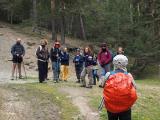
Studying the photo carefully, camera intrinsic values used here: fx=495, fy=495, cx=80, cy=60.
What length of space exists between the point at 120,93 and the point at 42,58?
41.2 ft

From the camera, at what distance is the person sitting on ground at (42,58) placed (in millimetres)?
21672

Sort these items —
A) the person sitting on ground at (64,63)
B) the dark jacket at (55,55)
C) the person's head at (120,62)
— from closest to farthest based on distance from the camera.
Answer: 1. the person's head at (120,62)
2. the dark jacket at (55,55)
3. the person sitting on ground at (64,63)

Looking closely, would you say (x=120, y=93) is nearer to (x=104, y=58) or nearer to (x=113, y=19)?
(x=104, y=58)

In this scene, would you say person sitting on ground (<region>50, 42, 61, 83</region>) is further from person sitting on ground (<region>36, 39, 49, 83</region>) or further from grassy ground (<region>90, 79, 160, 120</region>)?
grassy ground (<region>90, 79, 160, 120</region>)

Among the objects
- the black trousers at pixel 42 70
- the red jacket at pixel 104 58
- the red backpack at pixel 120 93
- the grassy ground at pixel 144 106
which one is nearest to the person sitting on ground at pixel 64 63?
the black trousers at pixel 42 70

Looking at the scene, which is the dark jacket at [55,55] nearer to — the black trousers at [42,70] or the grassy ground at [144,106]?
the black trousers at [42,70]

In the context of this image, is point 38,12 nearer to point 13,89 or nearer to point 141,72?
point 141,72

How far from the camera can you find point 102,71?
819 inches

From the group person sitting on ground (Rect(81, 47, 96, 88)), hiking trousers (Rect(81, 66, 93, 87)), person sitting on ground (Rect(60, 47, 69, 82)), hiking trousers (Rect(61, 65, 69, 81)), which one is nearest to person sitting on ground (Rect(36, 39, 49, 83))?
person sitting on ground (Rect(60, 47, 69, 82))

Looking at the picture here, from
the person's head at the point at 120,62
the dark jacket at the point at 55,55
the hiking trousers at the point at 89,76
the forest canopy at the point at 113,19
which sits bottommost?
the hiking trousers at the point at 89,76

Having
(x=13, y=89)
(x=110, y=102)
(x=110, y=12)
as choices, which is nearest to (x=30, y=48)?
(x=110, y=12)

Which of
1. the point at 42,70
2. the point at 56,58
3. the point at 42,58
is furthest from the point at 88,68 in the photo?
the point at 56,58

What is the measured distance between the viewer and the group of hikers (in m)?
9.43

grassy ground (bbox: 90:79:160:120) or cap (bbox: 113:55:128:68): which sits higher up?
cap (bbox: 113:55:128:68)
